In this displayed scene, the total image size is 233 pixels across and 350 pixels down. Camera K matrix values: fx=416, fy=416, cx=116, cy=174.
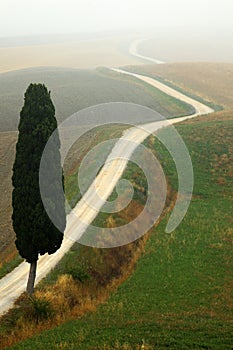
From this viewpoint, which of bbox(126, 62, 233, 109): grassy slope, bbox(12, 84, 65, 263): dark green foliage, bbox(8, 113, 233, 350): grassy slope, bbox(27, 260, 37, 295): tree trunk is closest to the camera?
bbox(8, 113, 233, 350): grassy slope

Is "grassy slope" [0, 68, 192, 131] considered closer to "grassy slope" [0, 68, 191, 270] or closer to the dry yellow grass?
"grassy slope" [0, 68, 191, 270]

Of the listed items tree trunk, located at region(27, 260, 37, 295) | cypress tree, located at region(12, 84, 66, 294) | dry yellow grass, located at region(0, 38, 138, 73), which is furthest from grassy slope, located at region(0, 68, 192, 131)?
tree trunk, located at region(27, 260, 37, 295)

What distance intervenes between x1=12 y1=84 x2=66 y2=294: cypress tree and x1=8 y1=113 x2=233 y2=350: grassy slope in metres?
4.74

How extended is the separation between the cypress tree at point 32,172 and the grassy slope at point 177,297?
4.74 meters

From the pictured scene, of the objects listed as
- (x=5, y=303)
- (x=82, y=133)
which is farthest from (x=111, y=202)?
(x=82, y=133)

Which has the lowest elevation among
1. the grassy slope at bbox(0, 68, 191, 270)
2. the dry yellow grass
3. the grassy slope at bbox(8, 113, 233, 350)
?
the grassy slope at bbox(8, 113, 233, 350)

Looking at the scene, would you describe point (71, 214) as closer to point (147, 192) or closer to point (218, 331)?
point (147, 192)

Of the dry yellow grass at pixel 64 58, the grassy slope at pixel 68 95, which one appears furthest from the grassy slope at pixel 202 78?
the dry yellow grass at pixel 64 58

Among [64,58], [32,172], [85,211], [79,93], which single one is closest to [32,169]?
[32,172]

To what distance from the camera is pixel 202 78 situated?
103 meters

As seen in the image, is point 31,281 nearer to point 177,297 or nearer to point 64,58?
point 177,297

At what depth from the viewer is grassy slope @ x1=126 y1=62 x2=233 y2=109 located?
87.3 m

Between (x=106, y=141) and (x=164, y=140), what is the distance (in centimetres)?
665

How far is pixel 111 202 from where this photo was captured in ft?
106
